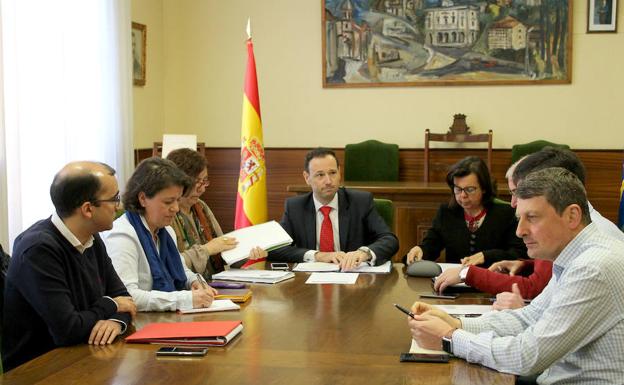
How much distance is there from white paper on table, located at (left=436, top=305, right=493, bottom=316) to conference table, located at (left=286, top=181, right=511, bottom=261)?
3005mm

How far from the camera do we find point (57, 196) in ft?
8.29

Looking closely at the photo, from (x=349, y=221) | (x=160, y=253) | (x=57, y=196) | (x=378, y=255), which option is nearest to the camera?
(x=57, y=196)

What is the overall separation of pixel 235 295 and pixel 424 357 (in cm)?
102

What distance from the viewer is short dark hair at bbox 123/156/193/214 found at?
120 inches

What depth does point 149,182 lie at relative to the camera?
3055 millimetres

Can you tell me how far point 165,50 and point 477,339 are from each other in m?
6.51

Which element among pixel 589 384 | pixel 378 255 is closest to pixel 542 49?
pixel 378 255

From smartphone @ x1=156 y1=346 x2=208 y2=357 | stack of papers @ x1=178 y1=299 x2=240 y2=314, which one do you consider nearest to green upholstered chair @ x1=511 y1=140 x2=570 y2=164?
stack of papers @ x1=178 y1=299 x2=240 y2=314

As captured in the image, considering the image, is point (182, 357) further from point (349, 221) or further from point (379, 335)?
point (349, 221)

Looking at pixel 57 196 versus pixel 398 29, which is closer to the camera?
pixel 57 196

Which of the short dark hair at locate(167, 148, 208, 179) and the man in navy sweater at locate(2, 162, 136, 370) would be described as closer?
the man in navy sweater at locate(2, 162, 136, 370)

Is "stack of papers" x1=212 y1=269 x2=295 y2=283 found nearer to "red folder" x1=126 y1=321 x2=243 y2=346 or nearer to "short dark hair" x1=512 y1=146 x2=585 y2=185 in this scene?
"red folder" x1=126 y1=321 x2=243 y2=346

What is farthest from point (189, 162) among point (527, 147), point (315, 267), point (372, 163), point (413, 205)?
point (527, 147)

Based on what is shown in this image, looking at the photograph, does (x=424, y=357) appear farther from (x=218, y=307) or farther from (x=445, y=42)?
(x=445, y=42)
